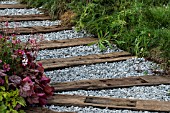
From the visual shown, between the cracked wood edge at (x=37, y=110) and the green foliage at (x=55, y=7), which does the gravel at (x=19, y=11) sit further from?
the cracked wood edge at (x=37, y=110)

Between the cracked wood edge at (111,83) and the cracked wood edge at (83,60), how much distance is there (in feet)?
1.61

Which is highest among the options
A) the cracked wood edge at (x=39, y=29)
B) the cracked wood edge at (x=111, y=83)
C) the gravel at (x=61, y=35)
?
the cracked wood edge at (x=39, y=29)

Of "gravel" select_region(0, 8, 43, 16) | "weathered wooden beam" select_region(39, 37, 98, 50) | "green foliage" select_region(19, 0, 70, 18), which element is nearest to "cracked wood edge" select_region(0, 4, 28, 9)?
"gravel" select_region(0, 8, 43, 16)

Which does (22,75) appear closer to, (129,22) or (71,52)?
(71,52)

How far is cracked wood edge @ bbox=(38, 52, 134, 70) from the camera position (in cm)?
451

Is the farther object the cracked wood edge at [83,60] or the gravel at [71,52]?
the gravel at [71,52]

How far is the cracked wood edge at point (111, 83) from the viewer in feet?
12.9

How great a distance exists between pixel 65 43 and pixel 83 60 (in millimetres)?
599

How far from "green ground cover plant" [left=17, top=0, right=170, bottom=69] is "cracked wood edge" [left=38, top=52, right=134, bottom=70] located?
194 millimetres

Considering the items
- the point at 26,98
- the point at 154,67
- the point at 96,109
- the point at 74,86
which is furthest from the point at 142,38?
the point at 26,98

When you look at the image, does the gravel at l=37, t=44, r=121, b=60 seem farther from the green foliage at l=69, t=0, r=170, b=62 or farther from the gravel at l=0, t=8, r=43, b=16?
the gravel at l=0, t=8, r=43, b=16

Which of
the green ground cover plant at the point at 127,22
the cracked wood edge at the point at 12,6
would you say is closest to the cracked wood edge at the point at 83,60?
the green ground cover plant at the point at 127,22

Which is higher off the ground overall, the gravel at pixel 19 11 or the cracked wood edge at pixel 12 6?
the cracked wood edge at pixel 12 6

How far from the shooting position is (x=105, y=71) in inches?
174
